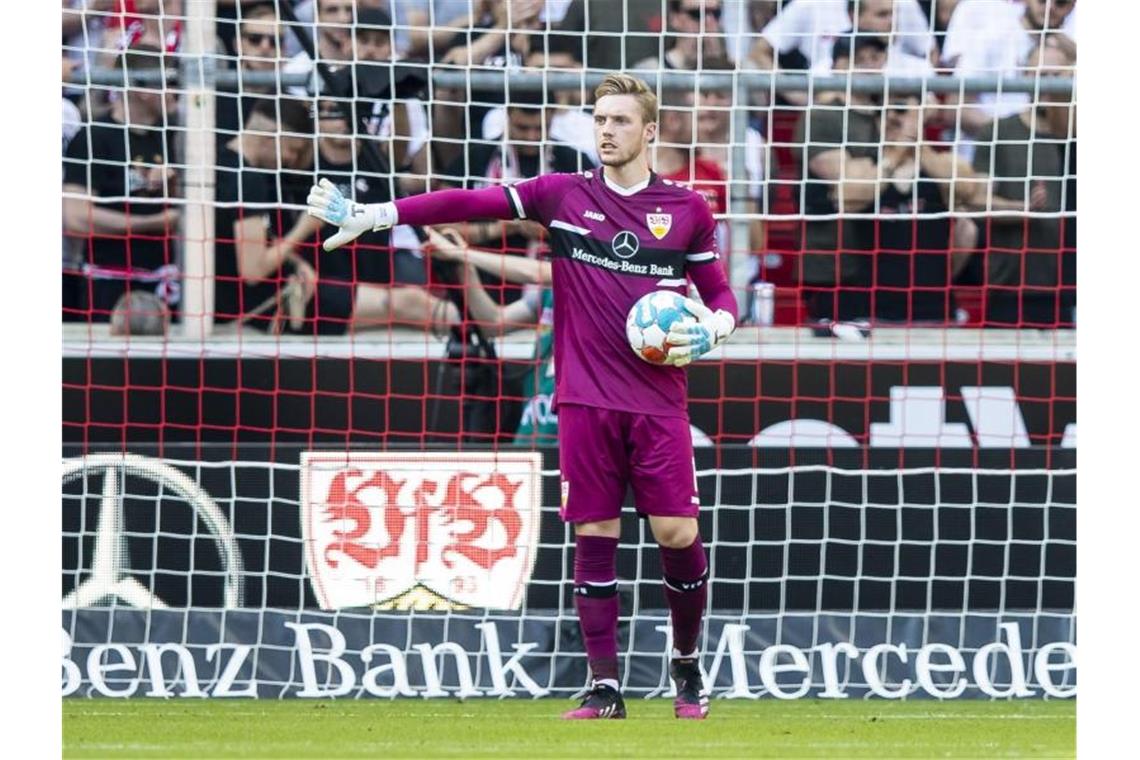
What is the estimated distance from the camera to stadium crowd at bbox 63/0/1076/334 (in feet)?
30.1

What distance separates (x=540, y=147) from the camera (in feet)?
30.6

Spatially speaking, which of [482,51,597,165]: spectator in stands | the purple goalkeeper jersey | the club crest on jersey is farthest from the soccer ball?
[482,51,597,165]: spectator in stands

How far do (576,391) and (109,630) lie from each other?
2.72 meters

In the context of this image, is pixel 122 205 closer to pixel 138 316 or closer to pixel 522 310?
pixel 138 316

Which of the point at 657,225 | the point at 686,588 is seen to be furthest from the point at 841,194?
the point at 686,588

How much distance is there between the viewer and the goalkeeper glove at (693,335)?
6.51 m

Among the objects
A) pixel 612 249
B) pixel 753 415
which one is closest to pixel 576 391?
pixel 612 249

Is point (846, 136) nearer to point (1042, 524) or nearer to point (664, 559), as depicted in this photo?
point (1042, 524)

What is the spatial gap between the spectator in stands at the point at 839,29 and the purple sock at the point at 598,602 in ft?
11.6

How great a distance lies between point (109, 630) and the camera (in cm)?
837

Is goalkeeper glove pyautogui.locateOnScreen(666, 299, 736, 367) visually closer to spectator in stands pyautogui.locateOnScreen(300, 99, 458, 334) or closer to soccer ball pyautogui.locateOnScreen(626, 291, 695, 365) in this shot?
soccer ball pyautogui.locateOnScreen(626, 291, 695, 365)

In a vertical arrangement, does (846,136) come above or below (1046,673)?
above

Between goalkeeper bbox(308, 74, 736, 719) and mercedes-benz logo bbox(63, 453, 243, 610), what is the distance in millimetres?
2319

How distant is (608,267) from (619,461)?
25.8 inches
